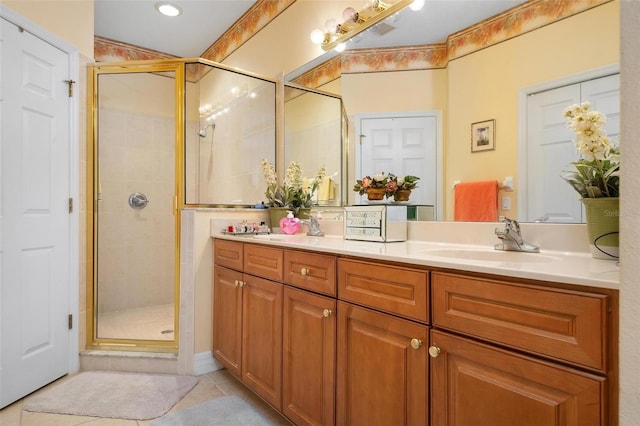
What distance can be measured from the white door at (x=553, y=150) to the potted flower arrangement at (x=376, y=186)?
2.13 feet

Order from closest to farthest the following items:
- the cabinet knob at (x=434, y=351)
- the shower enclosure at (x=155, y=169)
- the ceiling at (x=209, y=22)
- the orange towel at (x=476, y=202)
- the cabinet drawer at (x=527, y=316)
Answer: the cabinet drawer at (x=527, y=316), the cabinet knob at (x=434, y=351), the orange towel at (x=476, y=202), the ceiling at (x=209, y=22), the shower enclosure at (x=155, y=169)

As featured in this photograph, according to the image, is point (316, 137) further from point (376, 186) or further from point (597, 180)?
point (597, 180)

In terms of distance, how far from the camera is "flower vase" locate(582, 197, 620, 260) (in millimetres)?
1021

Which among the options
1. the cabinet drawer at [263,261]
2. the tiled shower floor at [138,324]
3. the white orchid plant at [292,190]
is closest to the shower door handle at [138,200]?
the tiled shower floor at [138,324]

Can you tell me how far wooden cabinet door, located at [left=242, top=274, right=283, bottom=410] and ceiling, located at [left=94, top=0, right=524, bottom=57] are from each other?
1.38 m

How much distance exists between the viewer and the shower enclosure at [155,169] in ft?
7.76

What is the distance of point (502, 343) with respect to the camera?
0.84 metres

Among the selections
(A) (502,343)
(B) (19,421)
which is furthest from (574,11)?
(B) (19,421)

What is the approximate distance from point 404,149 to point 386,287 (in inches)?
33.7

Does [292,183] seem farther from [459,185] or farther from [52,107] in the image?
[52,107]

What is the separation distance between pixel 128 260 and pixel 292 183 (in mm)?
1868

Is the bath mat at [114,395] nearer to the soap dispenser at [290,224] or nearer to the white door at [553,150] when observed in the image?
the soap dispenser at [290,224]

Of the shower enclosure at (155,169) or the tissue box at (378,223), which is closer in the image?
the tissue box at (378,223)

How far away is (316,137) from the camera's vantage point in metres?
2.35
